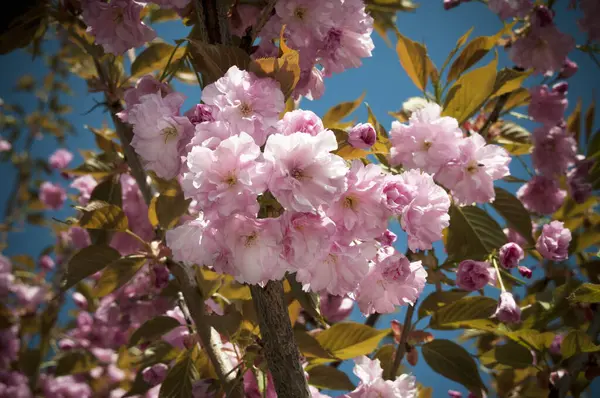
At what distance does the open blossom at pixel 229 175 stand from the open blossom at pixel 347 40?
0.24m

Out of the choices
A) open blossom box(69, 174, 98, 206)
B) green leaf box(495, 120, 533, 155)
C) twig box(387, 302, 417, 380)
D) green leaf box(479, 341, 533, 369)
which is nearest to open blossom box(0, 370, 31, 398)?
open blossom box(69, 174, 98, 206)

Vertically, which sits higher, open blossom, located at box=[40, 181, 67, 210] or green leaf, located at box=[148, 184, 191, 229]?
open blossom, located at box=[40, 181, 67, 210]

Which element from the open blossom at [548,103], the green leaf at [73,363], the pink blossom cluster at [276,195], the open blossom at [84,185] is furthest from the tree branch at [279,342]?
the green leaf at [73,363]

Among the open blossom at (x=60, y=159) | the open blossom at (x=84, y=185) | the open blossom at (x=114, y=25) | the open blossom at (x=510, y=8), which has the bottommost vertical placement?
the open blossom at (x=510, y=8)

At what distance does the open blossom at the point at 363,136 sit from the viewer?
524 mm

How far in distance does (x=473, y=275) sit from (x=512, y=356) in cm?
17

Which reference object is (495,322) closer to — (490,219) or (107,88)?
(490,219)

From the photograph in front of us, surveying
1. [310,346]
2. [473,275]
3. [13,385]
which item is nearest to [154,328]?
[310,346]

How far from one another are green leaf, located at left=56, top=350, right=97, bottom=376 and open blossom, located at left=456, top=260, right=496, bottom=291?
1.13 metres

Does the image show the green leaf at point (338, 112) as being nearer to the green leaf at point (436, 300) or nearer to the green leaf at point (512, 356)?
the green leaf at point (436, 300)

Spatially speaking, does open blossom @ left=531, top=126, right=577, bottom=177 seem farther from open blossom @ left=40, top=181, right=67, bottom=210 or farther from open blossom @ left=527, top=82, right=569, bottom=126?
open blossom @ left=40, top=181, right=67, bottom=210

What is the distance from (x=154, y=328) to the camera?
2.60 feet

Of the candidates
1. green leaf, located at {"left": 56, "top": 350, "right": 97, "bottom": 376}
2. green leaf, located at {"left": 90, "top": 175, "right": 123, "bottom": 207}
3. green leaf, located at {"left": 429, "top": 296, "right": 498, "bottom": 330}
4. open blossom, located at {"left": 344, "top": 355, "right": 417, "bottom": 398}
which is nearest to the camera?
open blossom, located at {"left": 344, "top": 355, "right": 417, "bottom": 398}

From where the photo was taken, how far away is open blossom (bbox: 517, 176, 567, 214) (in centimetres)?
112
